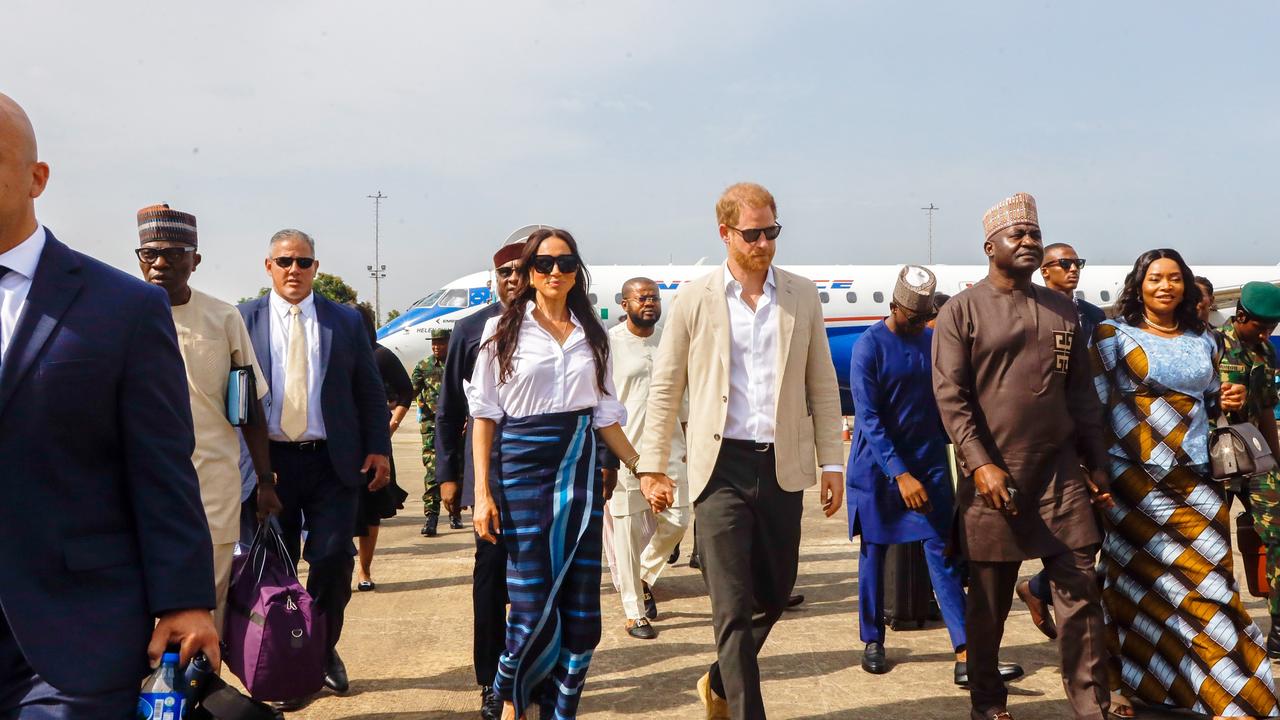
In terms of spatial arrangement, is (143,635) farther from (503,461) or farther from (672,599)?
(672,599)

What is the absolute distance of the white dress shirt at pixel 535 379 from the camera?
436 centimetres

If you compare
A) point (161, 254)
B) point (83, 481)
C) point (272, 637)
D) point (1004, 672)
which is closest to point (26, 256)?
point (83, 481)

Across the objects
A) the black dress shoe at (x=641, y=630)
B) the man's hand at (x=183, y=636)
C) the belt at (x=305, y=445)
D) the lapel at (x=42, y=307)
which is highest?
the lapel at (x=42, y=307)

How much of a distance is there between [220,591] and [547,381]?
1570mm

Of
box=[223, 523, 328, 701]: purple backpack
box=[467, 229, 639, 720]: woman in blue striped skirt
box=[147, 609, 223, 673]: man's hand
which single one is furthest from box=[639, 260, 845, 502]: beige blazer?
box=[147, 609, 223, 673]: man's hand

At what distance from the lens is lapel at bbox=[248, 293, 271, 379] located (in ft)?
16.7

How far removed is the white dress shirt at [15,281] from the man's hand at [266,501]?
2362mm

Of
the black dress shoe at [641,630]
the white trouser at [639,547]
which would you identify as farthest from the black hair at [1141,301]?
the black dress shoe at [641,630]

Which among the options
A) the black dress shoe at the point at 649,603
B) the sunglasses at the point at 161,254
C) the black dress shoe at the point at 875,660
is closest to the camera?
the sunglasses at the point at 161,254

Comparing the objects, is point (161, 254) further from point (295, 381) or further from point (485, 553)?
point (485, 553)

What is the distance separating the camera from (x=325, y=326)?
17.1ft

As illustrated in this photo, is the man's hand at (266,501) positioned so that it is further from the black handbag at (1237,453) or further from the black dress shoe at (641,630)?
the black handbag at (1237,453)

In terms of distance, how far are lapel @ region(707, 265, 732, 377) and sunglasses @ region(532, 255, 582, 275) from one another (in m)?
0.59

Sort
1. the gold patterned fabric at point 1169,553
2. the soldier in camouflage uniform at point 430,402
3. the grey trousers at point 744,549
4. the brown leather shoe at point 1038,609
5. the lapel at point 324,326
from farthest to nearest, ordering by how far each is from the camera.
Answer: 1. the soldier in camouflage uniform at point 430,402
2. the brown leather shoe at point 1038,609
3. the lapel at point 324,326
4. the gold patterned fabric at point 1169,553
5. the grey trousers at point 744,549
